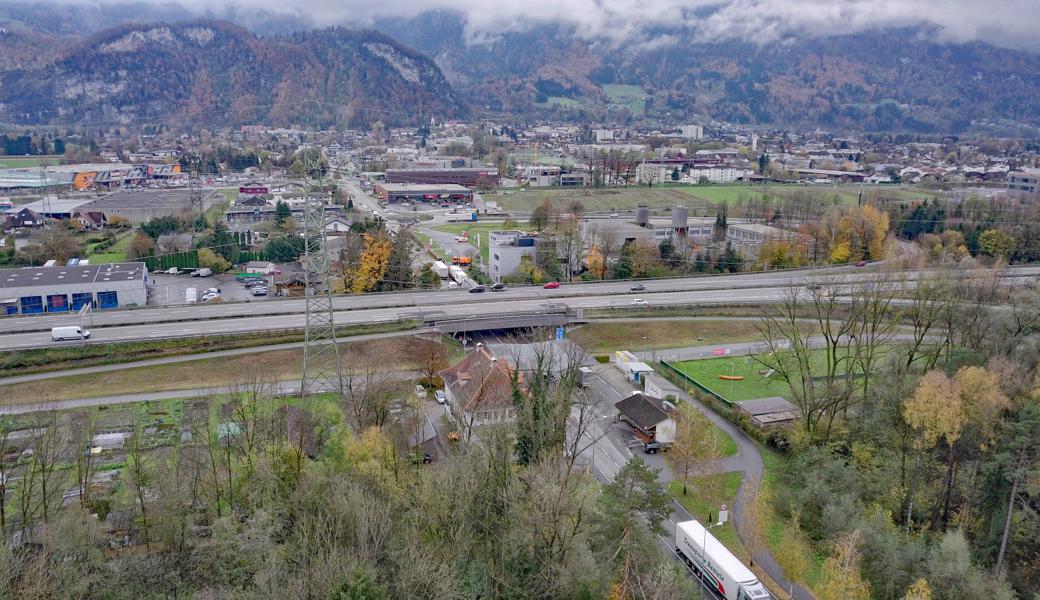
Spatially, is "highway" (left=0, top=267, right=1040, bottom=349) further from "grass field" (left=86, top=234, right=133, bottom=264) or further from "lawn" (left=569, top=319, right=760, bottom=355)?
"grass field" (left=86, top=234, right=133, bottom=264)

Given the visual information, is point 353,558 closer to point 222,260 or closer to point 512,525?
point 512,525

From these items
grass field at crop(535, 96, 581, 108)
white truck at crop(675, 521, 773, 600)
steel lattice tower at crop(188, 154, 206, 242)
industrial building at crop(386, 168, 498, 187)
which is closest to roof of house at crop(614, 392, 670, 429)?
white truck at crop(675, 521, 773, 600)

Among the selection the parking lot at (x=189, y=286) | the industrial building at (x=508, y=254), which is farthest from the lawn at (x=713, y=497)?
the parking lot at (x=189, y=286)

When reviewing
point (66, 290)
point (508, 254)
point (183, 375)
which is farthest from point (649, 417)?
point (66, 290)

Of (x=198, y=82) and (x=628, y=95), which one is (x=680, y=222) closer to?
(x=198, y=82)

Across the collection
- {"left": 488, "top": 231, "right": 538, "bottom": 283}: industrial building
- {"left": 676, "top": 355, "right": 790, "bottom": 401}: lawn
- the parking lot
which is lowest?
{"left": 676, "top": 355, "right": 790, "bottom": 401}: lawn

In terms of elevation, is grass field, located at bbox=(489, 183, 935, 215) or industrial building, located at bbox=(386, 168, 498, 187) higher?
industrial building, located at bbox=(386, 168, 498, 187)

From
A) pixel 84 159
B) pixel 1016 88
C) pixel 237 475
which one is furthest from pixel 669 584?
pixel 1016 88
